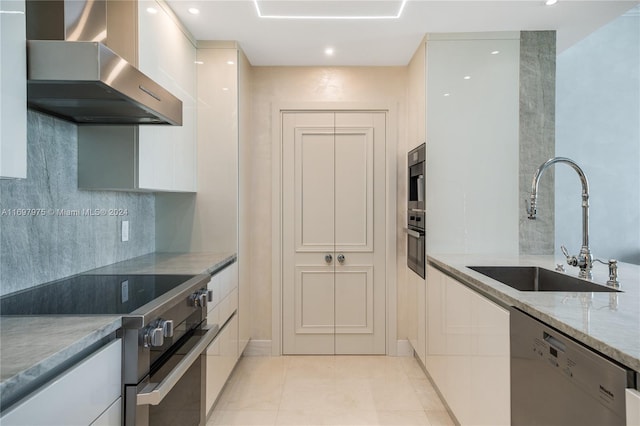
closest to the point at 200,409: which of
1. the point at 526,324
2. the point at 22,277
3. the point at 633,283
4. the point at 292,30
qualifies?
the point at 22,277

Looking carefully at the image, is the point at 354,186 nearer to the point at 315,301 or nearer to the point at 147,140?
the point at 315,301

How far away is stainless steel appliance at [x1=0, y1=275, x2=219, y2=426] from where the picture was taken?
124cm

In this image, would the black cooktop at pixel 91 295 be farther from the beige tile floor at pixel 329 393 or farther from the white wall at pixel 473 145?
the white wall at pixel 473 145

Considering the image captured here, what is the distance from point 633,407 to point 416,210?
2.21 meters

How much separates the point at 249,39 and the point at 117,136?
4.40 ft

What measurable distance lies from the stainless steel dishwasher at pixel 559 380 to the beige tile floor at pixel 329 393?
1173mm

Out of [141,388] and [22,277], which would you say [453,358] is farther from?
[22,277]

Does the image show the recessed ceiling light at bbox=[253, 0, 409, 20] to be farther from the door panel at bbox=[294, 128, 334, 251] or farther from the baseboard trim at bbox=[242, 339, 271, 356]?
the baseboard trim at bbox=[242, 339, 271, 356]

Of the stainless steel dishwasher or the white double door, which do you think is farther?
the white double door

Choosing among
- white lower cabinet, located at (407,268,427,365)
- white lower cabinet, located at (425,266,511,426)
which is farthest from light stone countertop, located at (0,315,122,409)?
white lower cabinet, located at (407,268,427,365)

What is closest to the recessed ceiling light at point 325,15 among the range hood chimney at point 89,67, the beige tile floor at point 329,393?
the range hood chimney at point 89,67

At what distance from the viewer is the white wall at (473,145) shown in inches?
110

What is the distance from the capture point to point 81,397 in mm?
1000

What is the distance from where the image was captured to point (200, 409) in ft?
6.38
